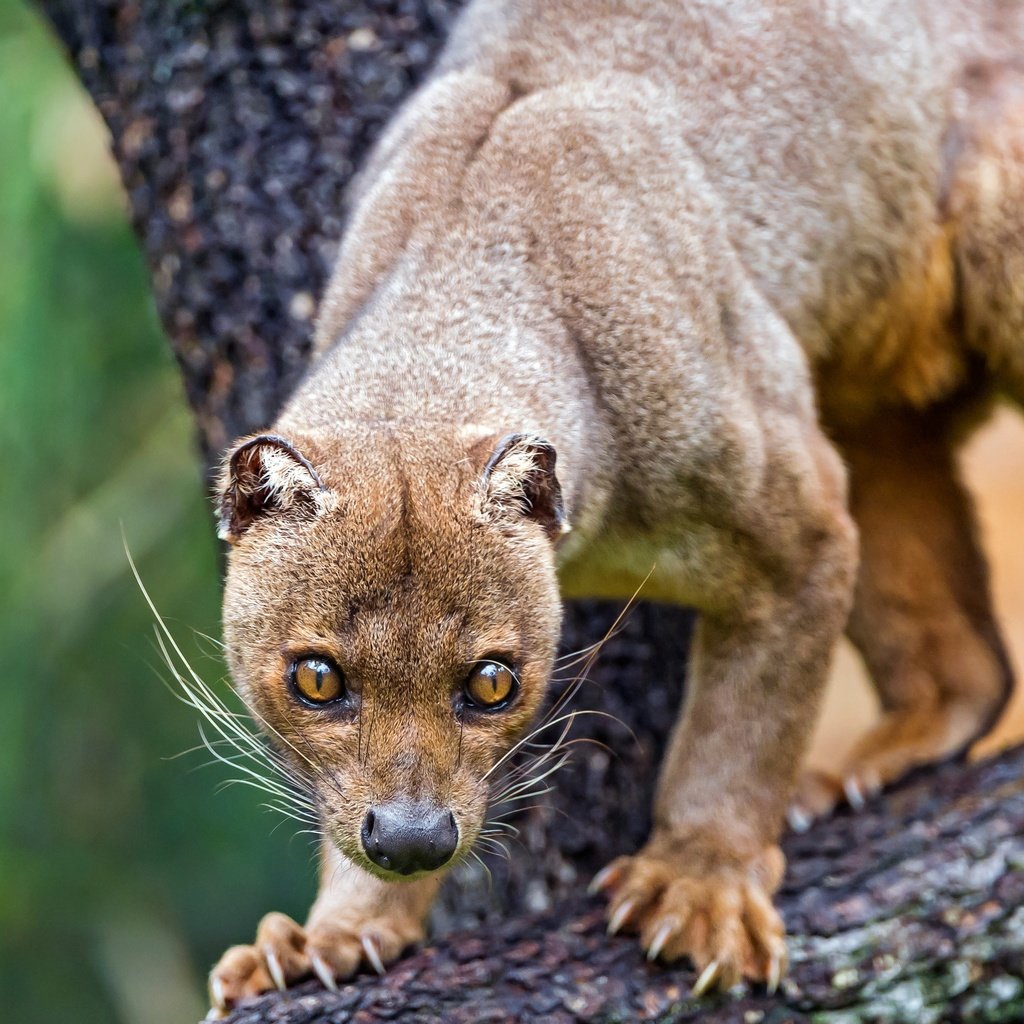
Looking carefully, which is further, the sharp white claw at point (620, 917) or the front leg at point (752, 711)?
the front leg at point (752, 711)

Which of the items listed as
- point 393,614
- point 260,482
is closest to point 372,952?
point 393,614

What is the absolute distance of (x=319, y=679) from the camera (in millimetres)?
3396

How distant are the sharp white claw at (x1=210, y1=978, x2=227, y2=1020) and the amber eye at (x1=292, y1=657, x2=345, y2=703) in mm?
966

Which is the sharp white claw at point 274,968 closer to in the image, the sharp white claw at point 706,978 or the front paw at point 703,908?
the front paw at point 703,908

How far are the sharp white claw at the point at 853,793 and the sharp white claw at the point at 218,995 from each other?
89.8 inches

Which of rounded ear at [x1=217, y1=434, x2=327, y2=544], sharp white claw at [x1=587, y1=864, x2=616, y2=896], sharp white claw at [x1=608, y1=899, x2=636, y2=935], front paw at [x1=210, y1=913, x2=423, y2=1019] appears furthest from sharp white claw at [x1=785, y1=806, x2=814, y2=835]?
rounded ear at [x1=217, y1=434, x2=327, y2=544]

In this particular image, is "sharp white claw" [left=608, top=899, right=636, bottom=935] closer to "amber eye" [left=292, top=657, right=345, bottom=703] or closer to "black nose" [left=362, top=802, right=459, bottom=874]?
"black nose" [left=362, top=802, right=459, bottom=874]

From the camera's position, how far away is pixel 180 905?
928 cm

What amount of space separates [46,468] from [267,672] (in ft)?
14.9

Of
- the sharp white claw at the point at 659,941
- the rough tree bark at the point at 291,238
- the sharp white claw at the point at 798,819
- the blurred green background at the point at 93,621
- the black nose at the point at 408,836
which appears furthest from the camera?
the blurred green background at the point at 93,621

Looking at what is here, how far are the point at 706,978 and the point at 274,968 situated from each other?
44.2 inches

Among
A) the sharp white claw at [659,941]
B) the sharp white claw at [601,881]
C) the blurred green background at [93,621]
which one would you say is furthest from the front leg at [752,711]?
the blurred green background at [93,621]

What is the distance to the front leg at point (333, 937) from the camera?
13.0 feet

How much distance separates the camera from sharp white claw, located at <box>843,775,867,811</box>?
5.20 meters
